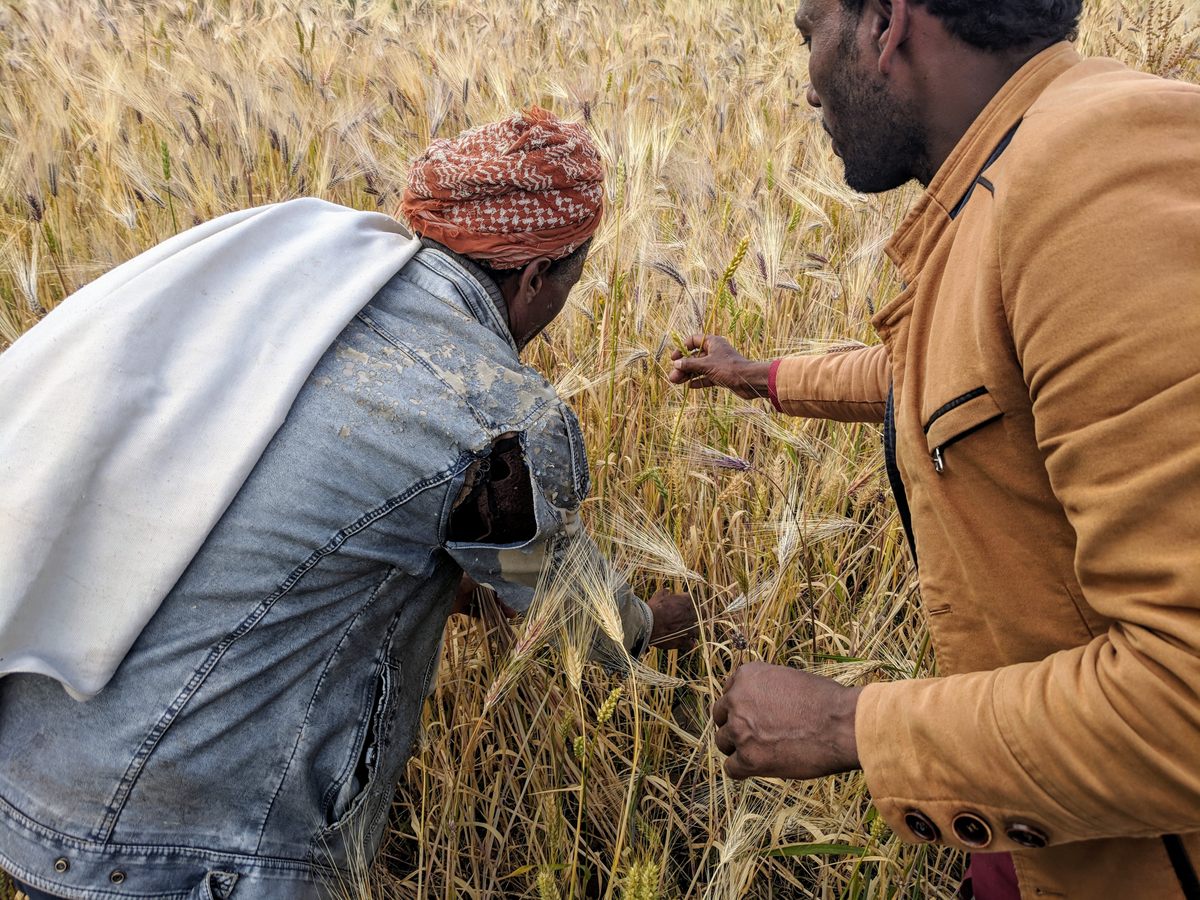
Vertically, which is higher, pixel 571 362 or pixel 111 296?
pixel 111 296

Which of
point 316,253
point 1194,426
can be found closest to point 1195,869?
point 1194,426

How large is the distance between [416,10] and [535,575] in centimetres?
588

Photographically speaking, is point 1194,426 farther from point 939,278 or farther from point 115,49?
point 115,49

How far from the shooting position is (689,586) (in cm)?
196

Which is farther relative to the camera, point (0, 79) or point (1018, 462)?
point (0, 79)

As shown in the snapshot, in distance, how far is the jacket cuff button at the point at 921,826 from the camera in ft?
3.02

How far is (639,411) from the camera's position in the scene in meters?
2.19

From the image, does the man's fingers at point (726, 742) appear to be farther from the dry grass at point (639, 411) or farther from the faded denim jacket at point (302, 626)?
the faded denim jacket at point (302, 626)

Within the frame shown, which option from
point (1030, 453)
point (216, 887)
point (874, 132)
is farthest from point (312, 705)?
point (874, 132)

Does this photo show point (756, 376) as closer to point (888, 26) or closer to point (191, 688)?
point (888, 26)

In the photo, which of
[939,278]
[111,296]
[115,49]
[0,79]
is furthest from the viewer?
[115,49]

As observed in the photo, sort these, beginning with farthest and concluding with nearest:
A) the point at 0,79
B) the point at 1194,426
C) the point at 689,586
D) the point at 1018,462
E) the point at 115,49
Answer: the point at 115,49, the point at 0,79, the point at 689,586, the point at 1018,462, the point at 1194,426

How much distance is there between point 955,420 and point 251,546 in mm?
912

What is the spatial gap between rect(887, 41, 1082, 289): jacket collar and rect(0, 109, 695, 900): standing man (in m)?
0.58
